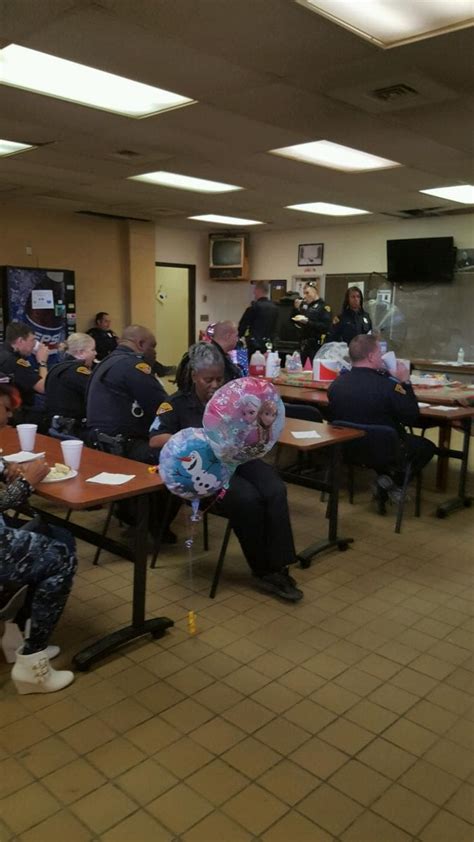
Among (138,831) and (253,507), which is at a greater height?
(253,507)

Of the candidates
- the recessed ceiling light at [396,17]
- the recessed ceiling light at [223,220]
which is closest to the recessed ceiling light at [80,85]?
the recessed ceiling light at [396,17]

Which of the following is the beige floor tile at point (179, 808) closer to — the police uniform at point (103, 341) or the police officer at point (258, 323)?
the police officer at point (258, 323)

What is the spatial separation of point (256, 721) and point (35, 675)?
82cm

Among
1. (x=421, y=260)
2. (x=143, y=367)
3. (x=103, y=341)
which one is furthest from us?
(x=103, y=341)

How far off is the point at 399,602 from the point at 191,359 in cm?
157

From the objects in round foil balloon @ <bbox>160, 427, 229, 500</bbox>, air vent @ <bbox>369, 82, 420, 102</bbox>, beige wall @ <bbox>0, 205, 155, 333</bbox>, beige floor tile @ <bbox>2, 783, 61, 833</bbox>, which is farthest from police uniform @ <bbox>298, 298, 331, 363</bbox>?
beige floor tile @ <bbox>2, 783, 61, 833</bbox>

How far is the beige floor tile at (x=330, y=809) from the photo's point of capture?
1778 millimetres

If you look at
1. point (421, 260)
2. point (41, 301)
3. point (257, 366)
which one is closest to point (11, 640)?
point (257, 366)

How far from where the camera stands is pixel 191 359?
308 cm

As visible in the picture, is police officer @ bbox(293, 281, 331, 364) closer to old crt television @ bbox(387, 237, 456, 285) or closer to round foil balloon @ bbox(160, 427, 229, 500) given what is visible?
old crt television @ bbox(387, 237, 456, 285)

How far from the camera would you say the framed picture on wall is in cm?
977

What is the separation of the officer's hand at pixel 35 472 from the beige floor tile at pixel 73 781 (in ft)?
3.10

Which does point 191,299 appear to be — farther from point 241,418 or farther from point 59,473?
point 241,418

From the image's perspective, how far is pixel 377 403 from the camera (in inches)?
157
